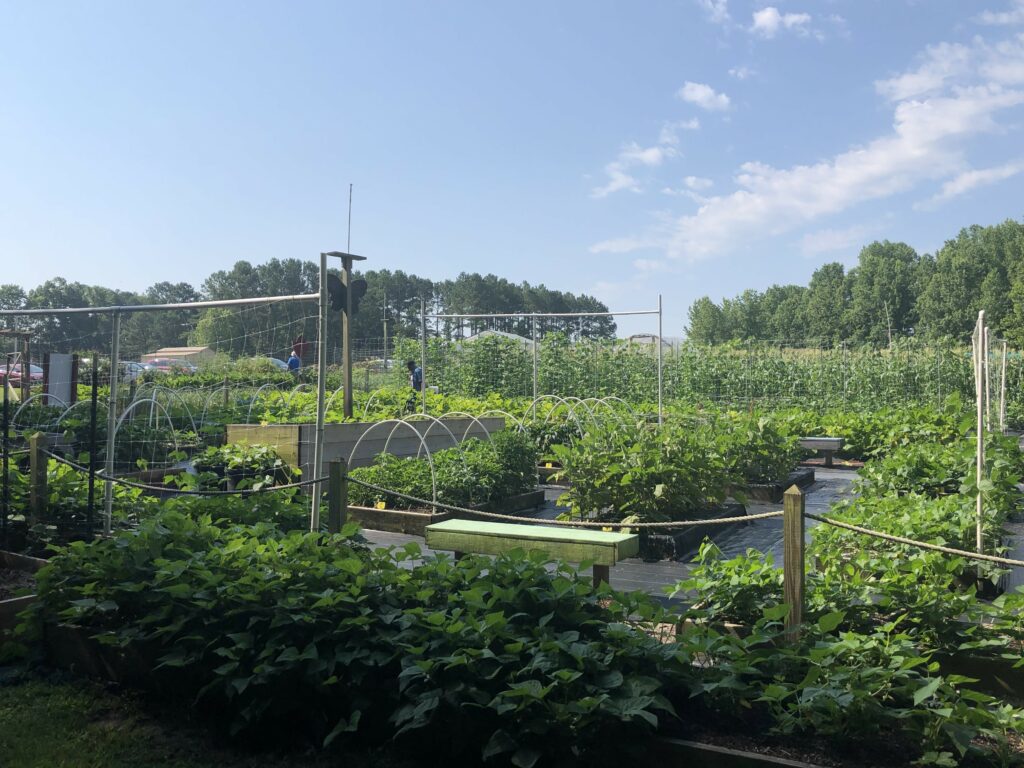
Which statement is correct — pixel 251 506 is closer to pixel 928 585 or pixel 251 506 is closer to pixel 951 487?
pixel 928 585

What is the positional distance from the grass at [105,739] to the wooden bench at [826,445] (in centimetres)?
1137

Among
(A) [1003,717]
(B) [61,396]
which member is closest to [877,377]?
(B) [61,396]

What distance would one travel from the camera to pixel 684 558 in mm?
6949

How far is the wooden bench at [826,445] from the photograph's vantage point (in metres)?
13.5

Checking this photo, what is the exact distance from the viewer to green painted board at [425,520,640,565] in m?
5.06

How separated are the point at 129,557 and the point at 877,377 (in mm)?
19041

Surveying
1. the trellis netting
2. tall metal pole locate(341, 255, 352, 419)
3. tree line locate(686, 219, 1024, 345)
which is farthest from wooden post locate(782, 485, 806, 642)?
tree line locate(686, 219, 1024, 345)

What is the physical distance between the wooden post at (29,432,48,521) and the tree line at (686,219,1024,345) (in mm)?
44498

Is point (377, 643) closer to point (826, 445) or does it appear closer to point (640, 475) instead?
point (640, 475)

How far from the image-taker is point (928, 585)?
4113 mm

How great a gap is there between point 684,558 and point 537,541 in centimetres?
206

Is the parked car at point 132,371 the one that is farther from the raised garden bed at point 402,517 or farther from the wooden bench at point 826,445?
the wooden bench at point 826,445

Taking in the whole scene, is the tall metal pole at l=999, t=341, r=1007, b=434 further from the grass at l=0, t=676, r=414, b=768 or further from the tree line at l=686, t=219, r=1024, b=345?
the tree line at l=686, t=219, r=1024, b=345

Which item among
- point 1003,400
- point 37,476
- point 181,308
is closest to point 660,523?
point 181,308
